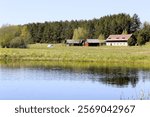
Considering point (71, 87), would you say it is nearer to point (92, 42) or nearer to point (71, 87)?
point (71, 87)

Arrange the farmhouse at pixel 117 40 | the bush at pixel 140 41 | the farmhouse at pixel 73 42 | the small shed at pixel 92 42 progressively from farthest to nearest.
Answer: the farmhouse at pixel 73 42
the small shed at pixel 92 42
the farmhouse at pixel 117 40
the bush at pixel 140 41

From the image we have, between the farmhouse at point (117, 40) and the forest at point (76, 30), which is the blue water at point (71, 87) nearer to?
the forest at point (76, 30)

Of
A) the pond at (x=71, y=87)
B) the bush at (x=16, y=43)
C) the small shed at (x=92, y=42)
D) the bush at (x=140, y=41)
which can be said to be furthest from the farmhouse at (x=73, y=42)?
the pond at (x=71, y=87)

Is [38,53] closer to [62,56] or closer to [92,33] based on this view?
[62,56]

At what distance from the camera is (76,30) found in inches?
4459

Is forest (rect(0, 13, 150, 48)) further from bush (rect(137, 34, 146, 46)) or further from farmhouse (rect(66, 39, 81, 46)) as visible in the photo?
farmhouse (rect(66, 39, 81, 46))

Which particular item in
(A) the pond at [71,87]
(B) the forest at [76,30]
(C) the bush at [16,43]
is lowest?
(A) the pond at [71,87]

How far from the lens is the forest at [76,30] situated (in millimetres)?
86950

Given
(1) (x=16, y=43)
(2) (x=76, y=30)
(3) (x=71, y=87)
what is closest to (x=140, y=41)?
(1) (x=16, y=43)

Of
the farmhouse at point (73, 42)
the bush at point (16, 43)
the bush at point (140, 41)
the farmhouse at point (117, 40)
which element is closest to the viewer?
the bush at point (16, 43)

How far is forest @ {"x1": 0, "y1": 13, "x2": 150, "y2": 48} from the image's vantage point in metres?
86.9

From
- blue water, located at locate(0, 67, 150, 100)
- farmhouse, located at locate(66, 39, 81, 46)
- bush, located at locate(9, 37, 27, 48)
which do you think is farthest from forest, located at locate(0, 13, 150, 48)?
blue water, located at locate(0, 67, 150, 100)

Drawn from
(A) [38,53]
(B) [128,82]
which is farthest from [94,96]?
(A) [38,53]

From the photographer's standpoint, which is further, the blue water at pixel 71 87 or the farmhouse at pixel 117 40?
the farmhouse at pixel 117 40
